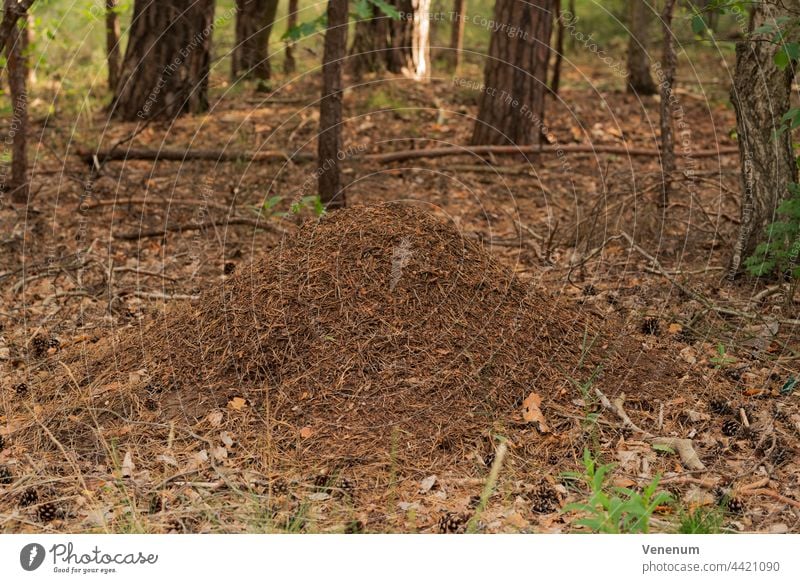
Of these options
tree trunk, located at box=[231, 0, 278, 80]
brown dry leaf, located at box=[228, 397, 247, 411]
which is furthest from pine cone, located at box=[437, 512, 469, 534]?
tree trunk, located at box=[231, 0, 278, 80]

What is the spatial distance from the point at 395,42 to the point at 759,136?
470 cm

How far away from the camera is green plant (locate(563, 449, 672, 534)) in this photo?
2.81 m

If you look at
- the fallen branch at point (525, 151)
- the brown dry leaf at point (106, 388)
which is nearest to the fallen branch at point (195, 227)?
the fallen branch at point (525, 151)

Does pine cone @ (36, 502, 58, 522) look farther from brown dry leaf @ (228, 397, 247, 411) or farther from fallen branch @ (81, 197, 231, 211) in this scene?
fallen branch @ (81, 197, 231, 211)

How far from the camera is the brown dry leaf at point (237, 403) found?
364 cm

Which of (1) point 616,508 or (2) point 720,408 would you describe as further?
(2) point 720,408

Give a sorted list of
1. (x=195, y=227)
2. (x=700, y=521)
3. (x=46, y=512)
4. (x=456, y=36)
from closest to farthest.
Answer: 1. (x=700, y=521)
2. (x=46, y=512)
3. (x=195, y=227)
4. (x=456, y=36)

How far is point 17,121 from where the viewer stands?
5898mm

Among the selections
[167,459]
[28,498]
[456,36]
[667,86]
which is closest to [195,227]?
[167,459]

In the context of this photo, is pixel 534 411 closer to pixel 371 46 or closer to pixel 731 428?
pixel 731 428

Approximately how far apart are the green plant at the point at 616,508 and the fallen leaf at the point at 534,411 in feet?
1.64

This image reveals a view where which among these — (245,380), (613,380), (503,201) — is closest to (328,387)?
(245,380)

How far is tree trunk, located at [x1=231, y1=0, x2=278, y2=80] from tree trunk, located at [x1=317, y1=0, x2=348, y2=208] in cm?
315

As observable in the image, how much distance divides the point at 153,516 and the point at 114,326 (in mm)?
1928
